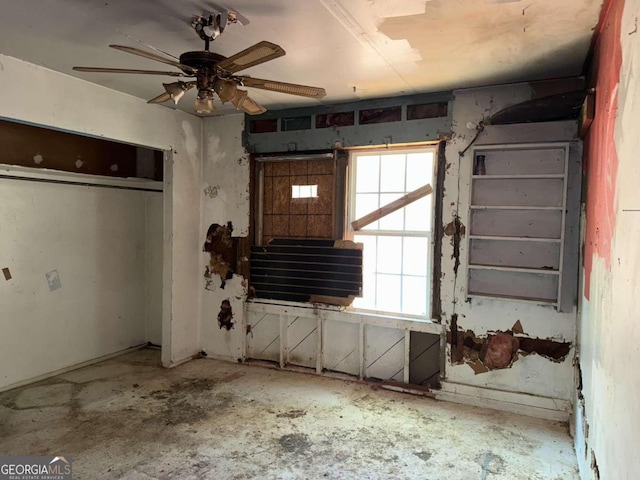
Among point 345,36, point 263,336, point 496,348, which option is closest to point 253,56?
point 345,36

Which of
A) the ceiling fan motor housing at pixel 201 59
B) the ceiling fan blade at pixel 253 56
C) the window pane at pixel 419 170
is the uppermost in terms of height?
the ceiling fan motor housing at pixel 201 59

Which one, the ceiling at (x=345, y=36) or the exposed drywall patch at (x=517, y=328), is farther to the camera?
the exposed drywall patch at (x=517, y=328)

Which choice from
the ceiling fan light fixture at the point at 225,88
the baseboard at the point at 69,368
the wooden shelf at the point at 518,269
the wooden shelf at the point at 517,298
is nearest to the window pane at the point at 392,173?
the wooden shelf at the point at 518,269

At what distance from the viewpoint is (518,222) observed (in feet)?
11.3

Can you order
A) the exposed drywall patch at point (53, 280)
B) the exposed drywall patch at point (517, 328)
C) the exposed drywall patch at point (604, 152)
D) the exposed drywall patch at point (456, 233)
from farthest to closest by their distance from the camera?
the exposed drywall patch at point (53, 280), the exposed drywall patch at point (456, 233), the exposed drywall patch at point (517, 328), the exposed drywall patch at point (604, 152)

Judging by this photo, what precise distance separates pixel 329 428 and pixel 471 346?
1.47 m

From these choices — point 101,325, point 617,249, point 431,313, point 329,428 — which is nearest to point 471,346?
point 431,313

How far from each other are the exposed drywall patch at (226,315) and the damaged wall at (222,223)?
0.05 ft

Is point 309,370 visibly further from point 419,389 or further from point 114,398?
point 114,398

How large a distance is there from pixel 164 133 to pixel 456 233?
3.17m

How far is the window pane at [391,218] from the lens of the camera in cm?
400

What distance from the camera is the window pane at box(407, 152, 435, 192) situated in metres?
3.88

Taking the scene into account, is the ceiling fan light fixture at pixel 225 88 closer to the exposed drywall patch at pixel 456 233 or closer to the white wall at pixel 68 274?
the exposed drywall patch at pixel 456 233

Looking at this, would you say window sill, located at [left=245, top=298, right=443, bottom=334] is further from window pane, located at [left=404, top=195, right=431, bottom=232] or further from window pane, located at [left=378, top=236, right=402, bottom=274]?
window pane, located at [left=404, top=195, right=431, bottom=232]
